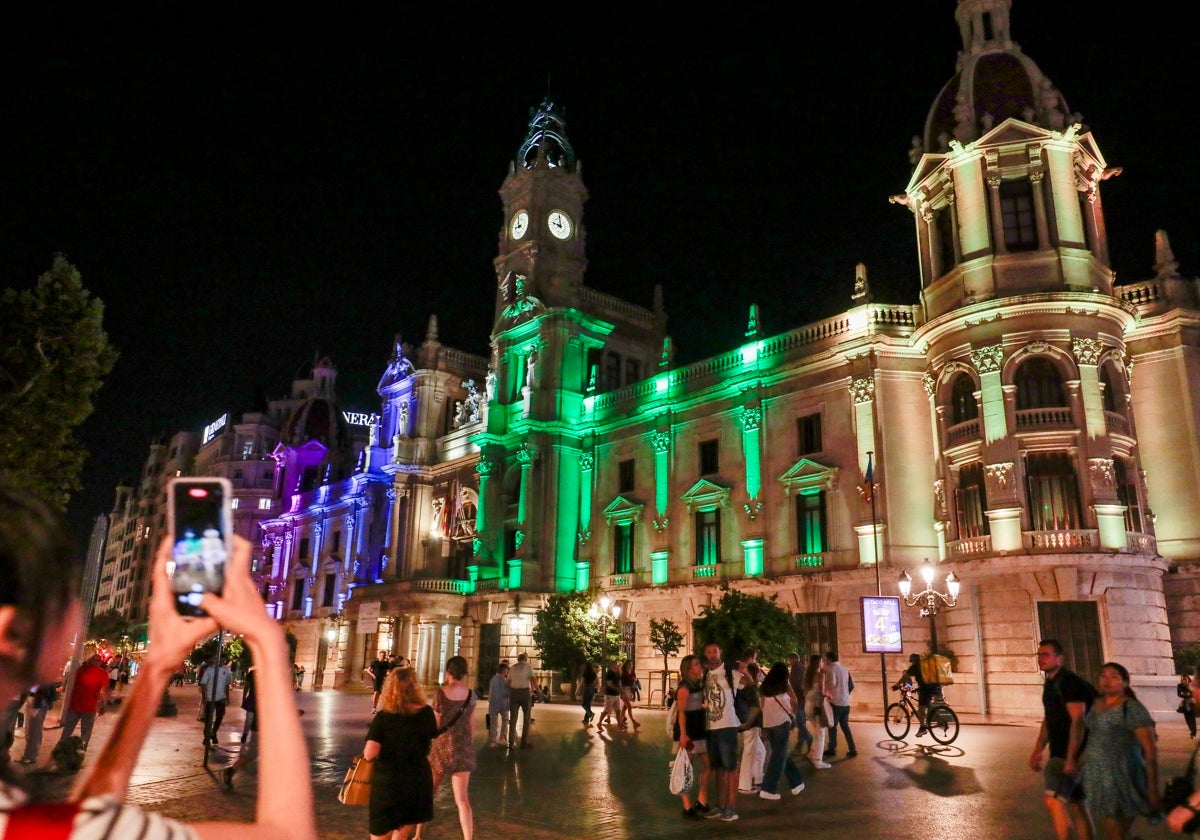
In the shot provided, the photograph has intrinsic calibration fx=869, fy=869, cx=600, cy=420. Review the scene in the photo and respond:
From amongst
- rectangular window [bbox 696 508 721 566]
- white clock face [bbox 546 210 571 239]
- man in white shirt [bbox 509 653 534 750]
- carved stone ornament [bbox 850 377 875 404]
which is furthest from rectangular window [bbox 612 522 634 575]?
man in white shirt [bbox 509 653 534 750]

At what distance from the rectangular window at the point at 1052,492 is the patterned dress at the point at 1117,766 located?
20.4 metres

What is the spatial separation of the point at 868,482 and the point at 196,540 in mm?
28315

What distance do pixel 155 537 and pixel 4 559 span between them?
112075 mm

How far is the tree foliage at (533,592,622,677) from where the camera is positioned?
113 feet

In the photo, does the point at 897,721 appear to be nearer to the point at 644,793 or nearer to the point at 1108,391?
the point at 644,793

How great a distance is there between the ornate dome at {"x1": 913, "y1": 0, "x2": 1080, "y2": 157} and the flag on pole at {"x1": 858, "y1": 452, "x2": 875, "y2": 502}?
11456mm

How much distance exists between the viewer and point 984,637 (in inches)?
1016

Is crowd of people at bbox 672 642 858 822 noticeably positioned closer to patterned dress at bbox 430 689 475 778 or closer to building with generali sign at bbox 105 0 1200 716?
patterned dress at bbox 430 689 475 778

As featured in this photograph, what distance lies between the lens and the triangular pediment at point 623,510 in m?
38.4

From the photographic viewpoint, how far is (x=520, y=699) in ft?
58.2

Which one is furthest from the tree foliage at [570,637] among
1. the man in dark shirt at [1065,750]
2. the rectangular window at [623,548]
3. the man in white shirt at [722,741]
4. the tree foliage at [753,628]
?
the man in dark shirt at [1065,750]

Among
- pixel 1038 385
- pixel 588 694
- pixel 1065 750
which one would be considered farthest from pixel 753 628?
pixel 1065 750

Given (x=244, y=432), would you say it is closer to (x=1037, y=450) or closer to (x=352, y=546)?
(x=352, y=546)

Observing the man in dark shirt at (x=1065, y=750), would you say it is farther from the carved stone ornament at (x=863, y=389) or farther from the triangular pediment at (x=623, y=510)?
the triangular pediment at (x=623, y=510)
